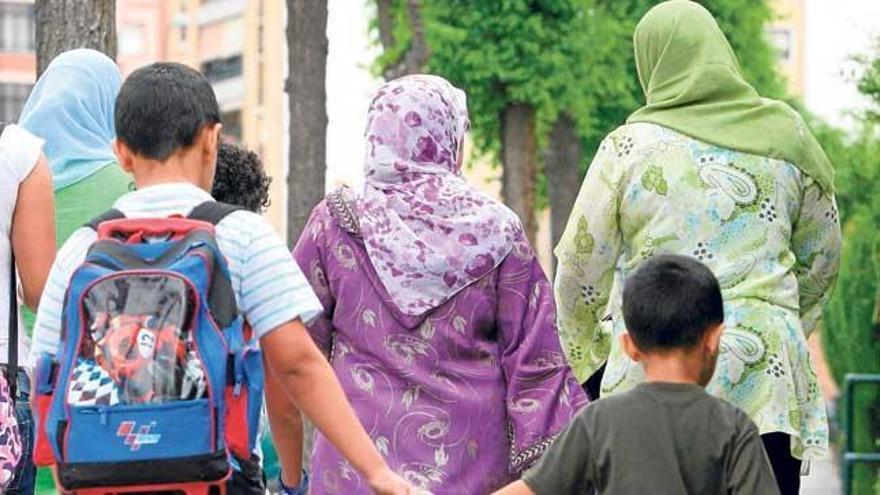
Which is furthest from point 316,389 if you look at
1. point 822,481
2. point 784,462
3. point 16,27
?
point 16,27

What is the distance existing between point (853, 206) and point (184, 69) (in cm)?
1863

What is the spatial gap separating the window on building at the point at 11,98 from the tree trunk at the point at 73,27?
68535 mm

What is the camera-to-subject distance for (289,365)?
18.1ft

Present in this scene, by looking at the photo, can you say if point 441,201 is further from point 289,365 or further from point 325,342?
point 289,365

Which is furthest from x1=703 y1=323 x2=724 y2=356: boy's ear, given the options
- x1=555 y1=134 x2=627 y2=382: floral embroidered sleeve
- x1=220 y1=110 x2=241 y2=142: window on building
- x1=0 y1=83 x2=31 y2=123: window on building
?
x1=0 y1=83 x2=31 y2=123: window on building

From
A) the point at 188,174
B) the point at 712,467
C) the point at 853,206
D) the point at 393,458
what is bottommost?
the point at 853,206

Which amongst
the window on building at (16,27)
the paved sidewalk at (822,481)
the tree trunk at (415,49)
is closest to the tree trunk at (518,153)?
the paved sidewalk at (822,481)

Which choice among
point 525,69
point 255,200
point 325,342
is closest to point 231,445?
point 325,342

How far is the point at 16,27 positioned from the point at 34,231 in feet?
249

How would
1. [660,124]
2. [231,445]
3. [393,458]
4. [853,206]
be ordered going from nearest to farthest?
1. [231,445]
2. [393,458]
3. [660,124]
4. [853,206]

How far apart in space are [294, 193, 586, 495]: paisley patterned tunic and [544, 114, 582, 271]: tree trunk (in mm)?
25139

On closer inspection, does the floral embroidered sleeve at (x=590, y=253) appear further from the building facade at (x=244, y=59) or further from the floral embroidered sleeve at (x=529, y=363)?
the building facade at (x=244, y=59)

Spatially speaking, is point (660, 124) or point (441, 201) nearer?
point (441, 201)

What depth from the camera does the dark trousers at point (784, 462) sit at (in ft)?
23.8
